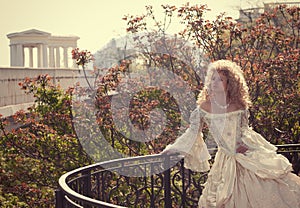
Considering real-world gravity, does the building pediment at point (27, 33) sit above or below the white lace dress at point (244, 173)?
above

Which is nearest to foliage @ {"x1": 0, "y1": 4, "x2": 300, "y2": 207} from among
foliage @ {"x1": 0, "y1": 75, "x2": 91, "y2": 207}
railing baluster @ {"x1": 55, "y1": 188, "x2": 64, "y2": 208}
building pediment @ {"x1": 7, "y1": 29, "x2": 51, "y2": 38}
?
foliage @ {"x1": 0, "y1": 75, "x2": 91, "y2": 207}

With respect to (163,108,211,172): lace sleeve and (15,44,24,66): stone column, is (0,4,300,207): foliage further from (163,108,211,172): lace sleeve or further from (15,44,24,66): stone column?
(15,44,24,66): stone column

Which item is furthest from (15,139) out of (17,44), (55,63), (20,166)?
(55,63)

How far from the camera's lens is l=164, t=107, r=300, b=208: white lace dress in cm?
541

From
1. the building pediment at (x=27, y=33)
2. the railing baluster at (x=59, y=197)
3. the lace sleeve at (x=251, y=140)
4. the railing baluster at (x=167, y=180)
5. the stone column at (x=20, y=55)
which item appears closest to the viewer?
the railing baluster at (x=59, y=197)

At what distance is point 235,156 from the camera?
555 cm

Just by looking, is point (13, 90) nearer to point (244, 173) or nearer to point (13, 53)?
point (244, 173)

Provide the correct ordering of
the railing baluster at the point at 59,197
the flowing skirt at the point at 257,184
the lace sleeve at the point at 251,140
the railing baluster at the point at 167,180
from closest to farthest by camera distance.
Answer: the railing baluster at the point at 59,197 → the flowing skirt at the point at 257,184 → the lace sleeve at the point at 251,140 → the railing baluster at the point at 167,180

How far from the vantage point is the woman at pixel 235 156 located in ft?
17.8

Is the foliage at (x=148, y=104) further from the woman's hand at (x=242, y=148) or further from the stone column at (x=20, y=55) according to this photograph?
the stone column at (x=20, y=55)

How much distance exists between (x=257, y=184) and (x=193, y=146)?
75cm

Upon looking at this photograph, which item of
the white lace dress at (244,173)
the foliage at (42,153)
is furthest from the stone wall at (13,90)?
the white lace dress at (244,173)

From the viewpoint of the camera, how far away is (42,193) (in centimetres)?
1045

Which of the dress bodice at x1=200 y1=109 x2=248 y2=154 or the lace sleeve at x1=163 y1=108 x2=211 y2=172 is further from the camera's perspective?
the lace sleeve at x1=163 y1=108 x2=211 y2=172
